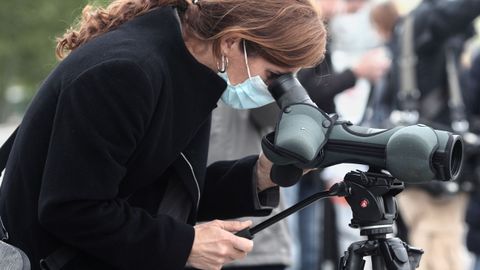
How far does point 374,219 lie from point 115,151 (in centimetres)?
61

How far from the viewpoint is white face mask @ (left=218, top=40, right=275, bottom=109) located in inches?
90.7

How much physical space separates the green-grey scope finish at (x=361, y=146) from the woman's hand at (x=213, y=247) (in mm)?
261

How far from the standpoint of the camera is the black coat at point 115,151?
203 cm

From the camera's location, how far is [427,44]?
4.89 m

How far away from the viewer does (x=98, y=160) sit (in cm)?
204

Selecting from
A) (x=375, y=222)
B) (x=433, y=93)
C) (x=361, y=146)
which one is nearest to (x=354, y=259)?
(x=375, y=222)

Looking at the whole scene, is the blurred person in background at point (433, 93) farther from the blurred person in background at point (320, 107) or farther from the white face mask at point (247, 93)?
the white face mask at point (247, 93)

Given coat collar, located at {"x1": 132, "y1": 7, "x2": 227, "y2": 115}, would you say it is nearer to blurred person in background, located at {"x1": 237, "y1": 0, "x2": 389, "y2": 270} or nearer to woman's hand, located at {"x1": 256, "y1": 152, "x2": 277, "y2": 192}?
woman's hand, located at {"x1": 256, "y1": 152, "x2": 277, "y2": 192}

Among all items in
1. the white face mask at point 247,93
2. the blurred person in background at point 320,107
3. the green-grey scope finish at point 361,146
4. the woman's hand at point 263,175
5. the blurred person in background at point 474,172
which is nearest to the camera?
the green-grey scope finish at point 361,146

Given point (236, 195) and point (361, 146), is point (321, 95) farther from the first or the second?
point (361, 146)

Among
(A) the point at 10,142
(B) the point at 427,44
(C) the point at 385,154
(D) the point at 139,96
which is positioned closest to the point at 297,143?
(C) the point at 385,154

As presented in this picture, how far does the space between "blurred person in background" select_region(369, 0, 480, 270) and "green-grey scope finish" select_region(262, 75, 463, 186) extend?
2.70 metres

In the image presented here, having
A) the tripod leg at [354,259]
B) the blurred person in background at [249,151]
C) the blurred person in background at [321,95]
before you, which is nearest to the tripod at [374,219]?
the tripod leg at [354,259]

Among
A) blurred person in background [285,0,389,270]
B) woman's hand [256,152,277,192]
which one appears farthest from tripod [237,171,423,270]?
blurred person in background [285,0,389,270]
